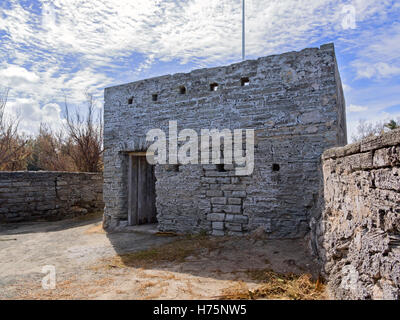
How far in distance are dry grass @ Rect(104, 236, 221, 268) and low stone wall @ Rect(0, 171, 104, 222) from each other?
5806mm

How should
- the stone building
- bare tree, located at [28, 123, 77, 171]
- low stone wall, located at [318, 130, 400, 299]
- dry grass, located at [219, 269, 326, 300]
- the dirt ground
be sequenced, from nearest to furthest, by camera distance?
low stone wall, located at [318, 130, 400, 299]
dry grass, located at [219, 269, 326, 300]
the dirt ground
the stone building
bare tree, located at [28, 123, 77, 171]

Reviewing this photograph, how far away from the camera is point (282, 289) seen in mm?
3324

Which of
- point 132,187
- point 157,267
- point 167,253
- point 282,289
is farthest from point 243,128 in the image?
point 132,187

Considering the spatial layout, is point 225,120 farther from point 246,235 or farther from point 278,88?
point 246,235

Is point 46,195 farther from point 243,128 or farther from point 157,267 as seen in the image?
point 243,128

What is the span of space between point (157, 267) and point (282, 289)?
1.95 m

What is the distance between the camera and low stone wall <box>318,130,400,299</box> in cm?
186

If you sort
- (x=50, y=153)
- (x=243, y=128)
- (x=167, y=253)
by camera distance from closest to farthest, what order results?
(x=167, y=253) → (x=243, y=128) → (x=50, y=153)

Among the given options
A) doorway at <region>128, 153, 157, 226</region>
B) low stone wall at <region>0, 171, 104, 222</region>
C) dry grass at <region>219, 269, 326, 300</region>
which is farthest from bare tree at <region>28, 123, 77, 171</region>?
dry grass at <region>219, 269, 326, 300</region>

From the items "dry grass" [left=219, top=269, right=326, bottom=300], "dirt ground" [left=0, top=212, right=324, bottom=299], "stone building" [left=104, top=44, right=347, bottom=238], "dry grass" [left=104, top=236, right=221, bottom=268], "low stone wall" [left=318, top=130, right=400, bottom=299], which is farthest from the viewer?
"stone building" [left=104, top=44, right=347, bottom=238]

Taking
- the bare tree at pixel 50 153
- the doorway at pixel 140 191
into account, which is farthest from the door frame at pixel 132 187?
the bare tree at pixel 50 153

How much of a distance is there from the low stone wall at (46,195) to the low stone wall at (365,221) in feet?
30.0

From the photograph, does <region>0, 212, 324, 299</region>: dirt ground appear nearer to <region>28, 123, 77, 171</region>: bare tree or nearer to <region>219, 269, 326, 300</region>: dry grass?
<region>219, 269, 326, 300</region>: dry grass

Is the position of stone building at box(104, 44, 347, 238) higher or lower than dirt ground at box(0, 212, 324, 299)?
higher
